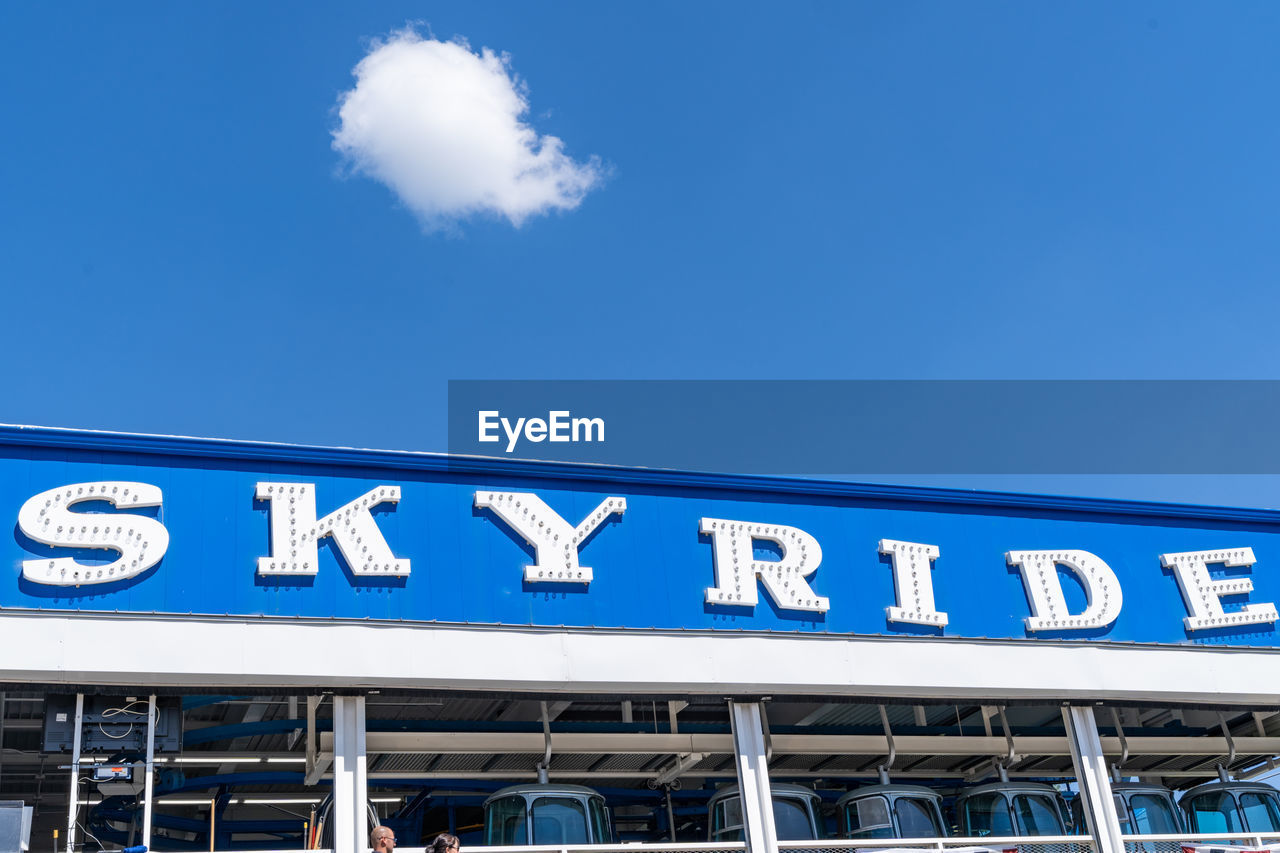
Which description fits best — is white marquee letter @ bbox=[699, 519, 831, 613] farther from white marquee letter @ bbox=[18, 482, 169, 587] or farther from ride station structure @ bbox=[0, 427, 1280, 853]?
white marquee letter @ bbox=[18, 482, 169, 587]

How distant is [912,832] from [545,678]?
7.56 meters

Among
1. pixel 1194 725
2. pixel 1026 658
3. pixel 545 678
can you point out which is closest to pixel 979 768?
pixel 1194 725

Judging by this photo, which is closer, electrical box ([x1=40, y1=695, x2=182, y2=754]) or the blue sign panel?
electrical box ([x1=40, y1=695, x2=182, y2=754])

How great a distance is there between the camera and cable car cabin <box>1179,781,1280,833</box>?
21.4m

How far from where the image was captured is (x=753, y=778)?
53.8 feet

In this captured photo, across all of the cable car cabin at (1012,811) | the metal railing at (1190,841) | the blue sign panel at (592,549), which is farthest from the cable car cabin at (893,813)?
the blue sign panel at (592,549)

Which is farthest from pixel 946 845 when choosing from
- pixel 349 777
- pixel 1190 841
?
pixel 349 777

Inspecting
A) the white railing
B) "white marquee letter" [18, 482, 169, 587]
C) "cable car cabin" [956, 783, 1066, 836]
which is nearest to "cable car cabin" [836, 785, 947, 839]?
the white railing

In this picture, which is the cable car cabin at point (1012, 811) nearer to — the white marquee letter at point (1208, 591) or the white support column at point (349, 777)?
the white marquee letter at point (1208, 591)

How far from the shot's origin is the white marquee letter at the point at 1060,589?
19.6 m

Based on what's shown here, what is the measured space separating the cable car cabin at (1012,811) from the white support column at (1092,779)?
2.18 meters

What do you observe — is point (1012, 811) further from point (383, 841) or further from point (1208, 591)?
point (383, 841)

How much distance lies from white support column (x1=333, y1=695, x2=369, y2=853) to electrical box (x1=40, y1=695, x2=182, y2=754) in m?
1.92

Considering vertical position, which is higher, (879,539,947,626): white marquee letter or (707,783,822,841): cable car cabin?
(879,539,947,626): white marquee letter
